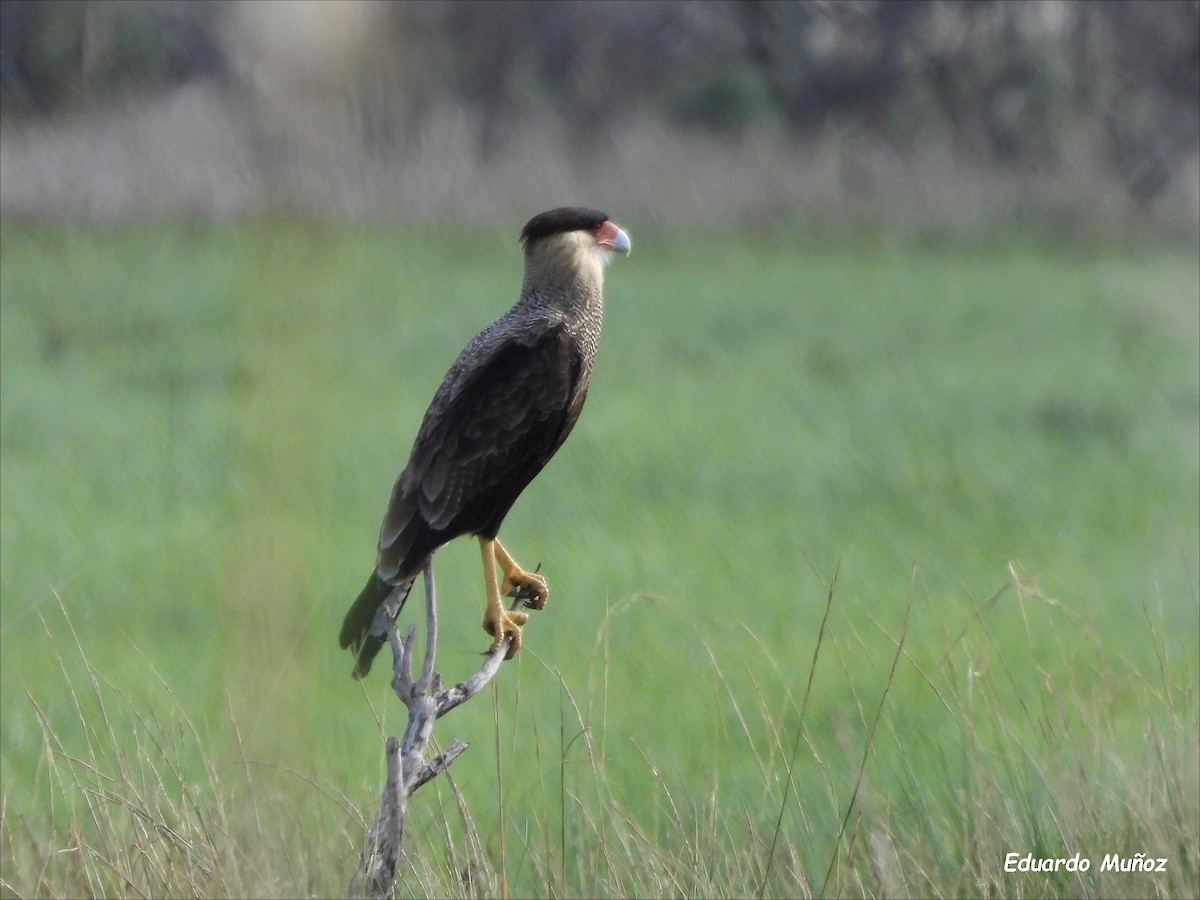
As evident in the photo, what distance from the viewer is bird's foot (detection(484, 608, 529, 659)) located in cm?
293

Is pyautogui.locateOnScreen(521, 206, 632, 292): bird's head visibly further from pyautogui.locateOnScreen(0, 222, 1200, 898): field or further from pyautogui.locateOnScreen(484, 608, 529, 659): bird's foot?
pyautogui.locateOnScreen(484, 608, 529, 659): bird's foot

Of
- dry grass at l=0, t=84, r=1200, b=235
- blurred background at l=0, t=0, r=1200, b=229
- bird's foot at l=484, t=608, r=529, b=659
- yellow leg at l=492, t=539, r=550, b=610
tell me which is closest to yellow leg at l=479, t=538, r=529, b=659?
bird's foot at l=484, t=608, r=529, b=659

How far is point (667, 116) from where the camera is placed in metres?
16.3

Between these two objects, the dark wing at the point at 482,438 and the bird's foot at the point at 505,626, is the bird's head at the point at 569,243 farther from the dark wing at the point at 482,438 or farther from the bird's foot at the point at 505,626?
the bird's foot at the point at 505,626

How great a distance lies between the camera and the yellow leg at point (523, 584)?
10.4ft

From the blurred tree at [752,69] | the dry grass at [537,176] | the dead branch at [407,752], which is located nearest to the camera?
the dead branch at [407,752]

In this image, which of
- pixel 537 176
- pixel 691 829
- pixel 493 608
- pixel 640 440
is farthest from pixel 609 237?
pixel 537 176

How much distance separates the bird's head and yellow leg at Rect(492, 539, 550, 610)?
0.65 meters

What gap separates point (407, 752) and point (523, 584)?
2.27ft

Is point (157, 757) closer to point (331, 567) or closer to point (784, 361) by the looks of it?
point (331, 567)

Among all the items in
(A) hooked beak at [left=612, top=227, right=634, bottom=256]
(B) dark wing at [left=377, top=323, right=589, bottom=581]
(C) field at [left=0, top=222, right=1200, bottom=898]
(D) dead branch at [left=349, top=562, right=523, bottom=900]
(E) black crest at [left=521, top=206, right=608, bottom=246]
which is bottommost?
(C) field at [left=0, top=222, right=1200, bottom=898]

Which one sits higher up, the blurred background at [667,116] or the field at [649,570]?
the blurred background at [667,116]

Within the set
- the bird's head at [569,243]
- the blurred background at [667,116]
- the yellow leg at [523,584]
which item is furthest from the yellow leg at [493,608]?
the blurred background at [667,116]

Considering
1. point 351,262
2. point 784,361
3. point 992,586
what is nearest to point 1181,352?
point 784,361
